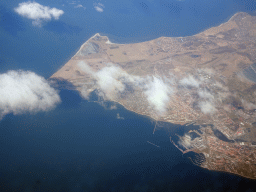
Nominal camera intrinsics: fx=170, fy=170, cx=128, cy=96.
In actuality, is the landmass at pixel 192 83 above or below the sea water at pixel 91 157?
above

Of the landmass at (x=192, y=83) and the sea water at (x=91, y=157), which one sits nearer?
the sea water at (x=91, y=157)

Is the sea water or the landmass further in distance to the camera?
the landmass

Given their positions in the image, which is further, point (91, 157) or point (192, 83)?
point (192, 83)

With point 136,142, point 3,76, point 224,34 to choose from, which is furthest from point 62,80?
point 224,34

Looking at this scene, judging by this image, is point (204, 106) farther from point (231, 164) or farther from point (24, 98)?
point (24, 98)

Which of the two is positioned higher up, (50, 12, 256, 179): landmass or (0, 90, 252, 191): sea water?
(50, 12, 256, 179): landmass

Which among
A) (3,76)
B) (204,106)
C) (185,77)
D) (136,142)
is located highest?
(185,77)

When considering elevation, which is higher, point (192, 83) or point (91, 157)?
point (192, 83)

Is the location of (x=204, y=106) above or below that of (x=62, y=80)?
above
